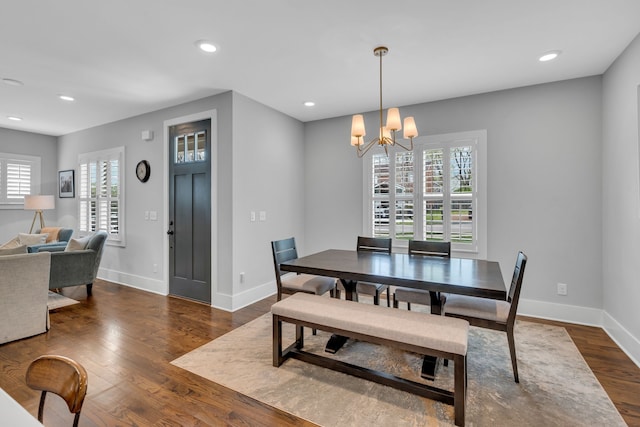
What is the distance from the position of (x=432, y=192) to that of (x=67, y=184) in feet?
21.5

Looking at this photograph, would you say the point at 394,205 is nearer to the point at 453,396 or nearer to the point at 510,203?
the point at 510,203

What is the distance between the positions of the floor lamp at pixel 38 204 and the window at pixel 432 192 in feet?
18.8

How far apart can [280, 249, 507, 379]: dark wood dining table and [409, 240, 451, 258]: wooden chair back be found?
0.33 feet

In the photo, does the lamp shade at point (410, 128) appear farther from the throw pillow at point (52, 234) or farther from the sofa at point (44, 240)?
the throw pillow at point (52, 234)

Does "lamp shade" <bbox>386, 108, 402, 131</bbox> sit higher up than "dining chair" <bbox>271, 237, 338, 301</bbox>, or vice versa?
"lamp shade" <bbox>386, 108, 402, 131</bbox>

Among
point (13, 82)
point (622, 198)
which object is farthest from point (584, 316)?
point (13, 82)

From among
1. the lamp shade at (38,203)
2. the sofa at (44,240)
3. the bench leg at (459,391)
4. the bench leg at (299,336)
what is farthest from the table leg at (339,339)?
the lamp shade at (38,203)

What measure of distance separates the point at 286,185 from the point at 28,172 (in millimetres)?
5112

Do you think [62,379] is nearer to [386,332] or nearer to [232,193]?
[386,332]

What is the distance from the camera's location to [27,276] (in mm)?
2867

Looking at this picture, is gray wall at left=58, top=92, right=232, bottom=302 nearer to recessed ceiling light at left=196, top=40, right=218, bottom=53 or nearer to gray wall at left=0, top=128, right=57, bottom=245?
recessed ceiling light at left=196, top=40, right=218, bottom=53

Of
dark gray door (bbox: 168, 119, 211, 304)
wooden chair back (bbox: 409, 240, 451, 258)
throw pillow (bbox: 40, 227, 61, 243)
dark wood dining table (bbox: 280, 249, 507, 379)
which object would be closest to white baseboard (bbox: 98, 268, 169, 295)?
dark gray door (bbox: 168, 119, 211, 304)

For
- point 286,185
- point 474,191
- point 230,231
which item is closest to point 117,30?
point 230,231

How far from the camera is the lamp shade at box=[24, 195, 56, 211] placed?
17.5 ft
